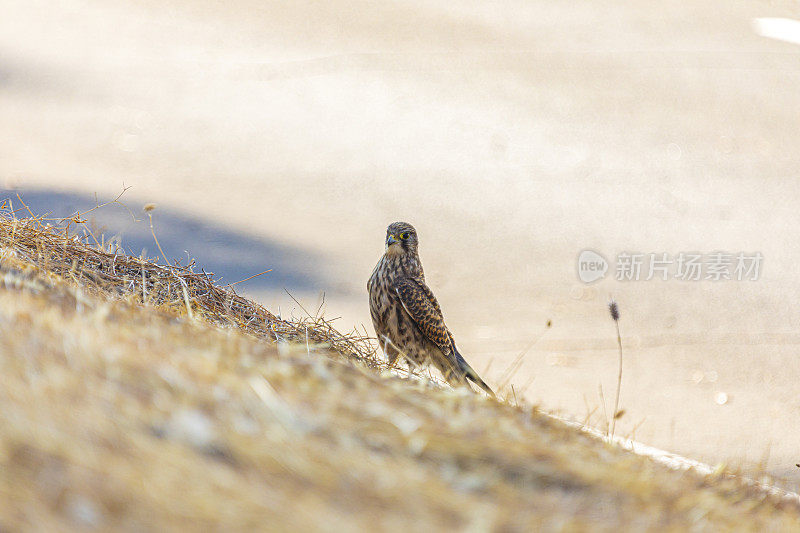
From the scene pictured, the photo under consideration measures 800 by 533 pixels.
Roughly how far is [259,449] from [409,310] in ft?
10.8

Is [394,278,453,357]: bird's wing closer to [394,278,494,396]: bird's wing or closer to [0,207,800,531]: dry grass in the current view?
[394,278,494,396]: bird's wing

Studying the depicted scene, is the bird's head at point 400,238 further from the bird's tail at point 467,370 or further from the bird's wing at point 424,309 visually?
the bird's tail at point 467,370

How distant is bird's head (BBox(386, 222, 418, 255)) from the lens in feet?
16.4

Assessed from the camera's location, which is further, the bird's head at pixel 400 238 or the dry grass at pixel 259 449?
the bird's head at pixel 400 238

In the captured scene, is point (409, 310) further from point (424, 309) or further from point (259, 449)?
point (259, 449)

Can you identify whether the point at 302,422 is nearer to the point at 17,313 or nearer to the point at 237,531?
the point at 237,531

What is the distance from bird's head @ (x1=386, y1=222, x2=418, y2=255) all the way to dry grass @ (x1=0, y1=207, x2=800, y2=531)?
2.19 m

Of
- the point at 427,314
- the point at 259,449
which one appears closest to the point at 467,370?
the point at 427,314

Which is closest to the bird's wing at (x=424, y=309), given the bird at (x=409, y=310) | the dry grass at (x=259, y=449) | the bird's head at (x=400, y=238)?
the bird at (x=409, y=310)

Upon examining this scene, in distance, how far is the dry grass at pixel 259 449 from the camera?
144 centimetres

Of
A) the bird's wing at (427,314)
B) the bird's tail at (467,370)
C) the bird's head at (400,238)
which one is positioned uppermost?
the bird's head at (400,238)

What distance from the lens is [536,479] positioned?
1.97m

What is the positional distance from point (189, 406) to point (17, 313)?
0.87 metres

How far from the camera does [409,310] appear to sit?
4.94m
